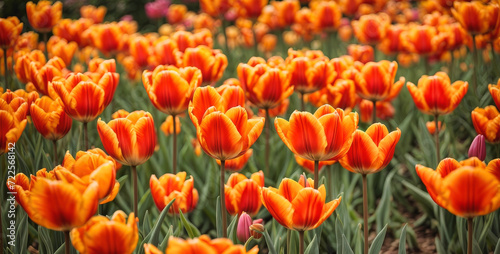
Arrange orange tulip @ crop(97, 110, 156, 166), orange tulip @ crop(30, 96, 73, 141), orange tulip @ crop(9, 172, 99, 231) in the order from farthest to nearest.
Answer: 1. orange tulip @ crop(30, 96, 73, 141)
2. orange tulip @ crop(97, 110, 156, 166)
3. orange tulip @ crop(9, 172, 99, 231)

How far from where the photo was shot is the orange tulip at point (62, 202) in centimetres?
102

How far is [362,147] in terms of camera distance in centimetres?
140

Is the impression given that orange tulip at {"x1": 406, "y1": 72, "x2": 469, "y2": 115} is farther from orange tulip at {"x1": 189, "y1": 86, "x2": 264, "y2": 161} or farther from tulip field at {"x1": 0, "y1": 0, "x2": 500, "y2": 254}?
orange tulip at {"x1": 189, "y1": 86, "x2": 264, "y2": 161}

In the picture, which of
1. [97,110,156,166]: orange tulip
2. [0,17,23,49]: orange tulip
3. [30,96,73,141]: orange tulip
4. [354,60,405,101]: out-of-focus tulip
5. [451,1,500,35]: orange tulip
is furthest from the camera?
[451,1,500,35]: orange tulip

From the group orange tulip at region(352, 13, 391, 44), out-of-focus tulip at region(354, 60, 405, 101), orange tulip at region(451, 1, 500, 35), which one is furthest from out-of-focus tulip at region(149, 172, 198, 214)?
orange tulip at region(352, 13, 391, 44)

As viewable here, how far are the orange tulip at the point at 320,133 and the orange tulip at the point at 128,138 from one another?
425mm

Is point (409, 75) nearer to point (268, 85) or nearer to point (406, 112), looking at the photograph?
point (406, 112)

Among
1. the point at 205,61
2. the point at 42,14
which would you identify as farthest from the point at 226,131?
the point at 42,14

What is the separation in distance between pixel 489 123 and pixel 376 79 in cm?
60

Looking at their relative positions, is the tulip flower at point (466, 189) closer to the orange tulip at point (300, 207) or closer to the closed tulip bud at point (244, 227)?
the orange tulip at point (300, 207)

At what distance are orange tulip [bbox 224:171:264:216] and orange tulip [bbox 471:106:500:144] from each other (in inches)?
32.5

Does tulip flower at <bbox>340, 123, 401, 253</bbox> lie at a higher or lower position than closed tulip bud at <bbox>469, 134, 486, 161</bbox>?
higher

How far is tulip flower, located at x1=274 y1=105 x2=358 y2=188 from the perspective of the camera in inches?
52.5

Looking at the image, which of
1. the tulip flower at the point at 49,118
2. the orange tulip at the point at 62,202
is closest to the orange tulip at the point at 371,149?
the orange tulip at the point at 62,202
